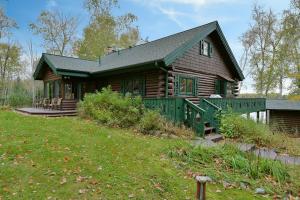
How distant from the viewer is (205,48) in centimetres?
1500

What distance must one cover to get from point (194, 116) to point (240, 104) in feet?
18.5

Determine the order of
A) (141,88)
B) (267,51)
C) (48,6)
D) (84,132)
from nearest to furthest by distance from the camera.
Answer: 1. (84,132)
2. (141,88)
3. (267,51)
4. (48,6)

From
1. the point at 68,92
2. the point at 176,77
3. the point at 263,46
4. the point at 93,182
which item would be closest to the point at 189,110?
the point at 176,77

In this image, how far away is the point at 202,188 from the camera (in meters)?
3.21

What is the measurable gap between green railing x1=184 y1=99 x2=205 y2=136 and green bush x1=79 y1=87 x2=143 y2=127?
1.97 meters

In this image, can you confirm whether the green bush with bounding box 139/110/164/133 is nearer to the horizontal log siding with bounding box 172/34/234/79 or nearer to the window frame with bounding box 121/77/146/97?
the horizontal log siding with bounding box 172/34/234/79

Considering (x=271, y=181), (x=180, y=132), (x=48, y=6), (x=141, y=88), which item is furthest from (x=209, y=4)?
(x=48, y=6)

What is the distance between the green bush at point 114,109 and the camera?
1021 centimetres

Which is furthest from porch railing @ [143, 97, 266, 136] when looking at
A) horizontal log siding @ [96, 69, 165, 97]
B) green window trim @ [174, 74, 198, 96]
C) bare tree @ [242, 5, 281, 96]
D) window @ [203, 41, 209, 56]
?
bare tree @ [242, 5, 281, 96]

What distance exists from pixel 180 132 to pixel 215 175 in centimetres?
395

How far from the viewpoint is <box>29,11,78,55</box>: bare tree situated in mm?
30328

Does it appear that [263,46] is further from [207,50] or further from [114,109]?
[114,109]

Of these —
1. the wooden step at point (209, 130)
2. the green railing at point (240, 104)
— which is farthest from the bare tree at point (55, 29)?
the wooden step at point (209, 130)

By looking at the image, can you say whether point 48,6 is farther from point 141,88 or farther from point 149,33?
Answer: point 141,88
